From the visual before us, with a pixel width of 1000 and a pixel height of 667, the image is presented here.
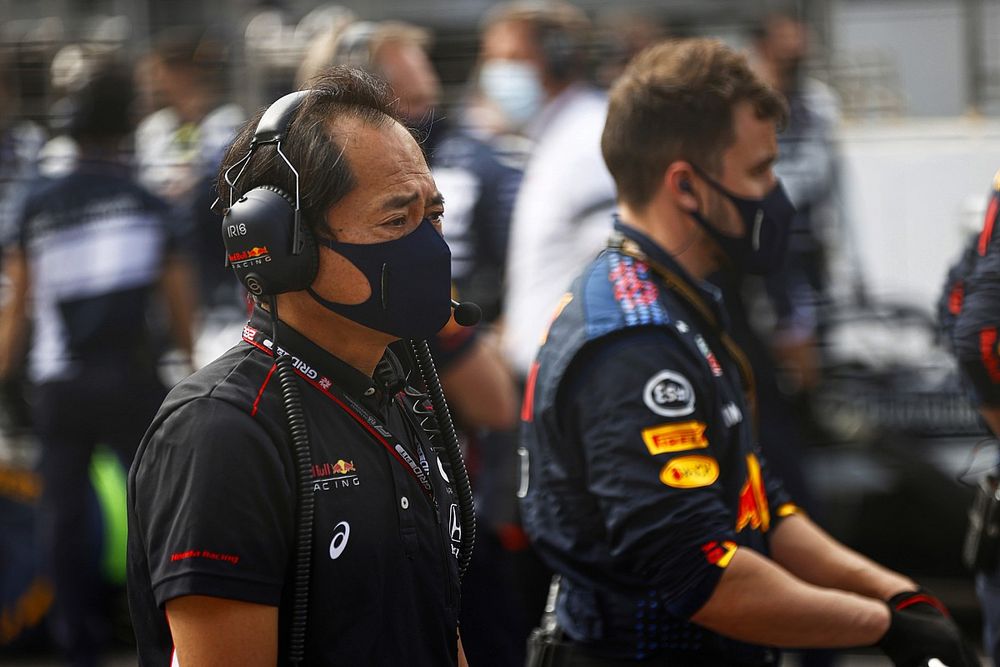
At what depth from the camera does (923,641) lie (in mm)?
2537

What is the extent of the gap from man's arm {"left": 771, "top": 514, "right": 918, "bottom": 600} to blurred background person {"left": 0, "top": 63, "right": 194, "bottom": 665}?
3.00 meters

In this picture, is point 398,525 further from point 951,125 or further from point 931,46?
point 931,46

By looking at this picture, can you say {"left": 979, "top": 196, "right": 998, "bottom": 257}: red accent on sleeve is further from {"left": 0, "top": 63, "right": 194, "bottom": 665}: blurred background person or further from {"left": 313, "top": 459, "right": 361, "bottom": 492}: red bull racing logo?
{"left": 0, "top": 63, "right": 194, "bottom": 665}: blurred background person

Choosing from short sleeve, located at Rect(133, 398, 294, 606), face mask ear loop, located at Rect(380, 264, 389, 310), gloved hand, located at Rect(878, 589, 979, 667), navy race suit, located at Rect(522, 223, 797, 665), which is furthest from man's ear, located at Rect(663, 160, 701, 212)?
short sleeve, located at Rect(133, 398, 294, 606)

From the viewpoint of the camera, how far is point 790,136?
5523mm

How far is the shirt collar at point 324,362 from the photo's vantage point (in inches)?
79.6

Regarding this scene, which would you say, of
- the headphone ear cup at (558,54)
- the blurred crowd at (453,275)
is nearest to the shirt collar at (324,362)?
the blurred crowd at (453,275)

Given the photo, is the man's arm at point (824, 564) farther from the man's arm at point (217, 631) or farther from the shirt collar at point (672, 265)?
the man's arm at point (217, 631)

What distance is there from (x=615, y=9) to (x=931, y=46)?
9.95 ft

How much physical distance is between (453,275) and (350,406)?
2443 mm

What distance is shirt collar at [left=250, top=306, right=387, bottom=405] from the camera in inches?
79.6

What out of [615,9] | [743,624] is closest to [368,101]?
[743,624]

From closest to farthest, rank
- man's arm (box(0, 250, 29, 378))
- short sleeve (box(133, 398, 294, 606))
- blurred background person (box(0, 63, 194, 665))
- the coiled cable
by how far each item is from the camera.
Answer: short sleeve (box(133, 398, 294, 606)) < the coiled cable < blurred background person (box(0, 63, 194, 665)) < man's arm (box(0, 250, 29, 378))

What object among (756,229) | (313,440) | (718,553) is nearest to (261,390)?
(313,440)
